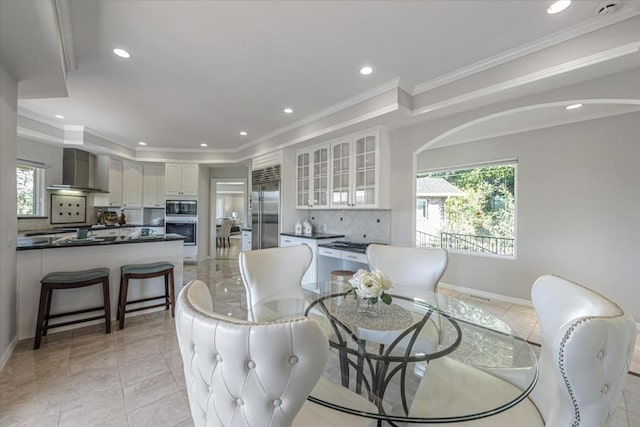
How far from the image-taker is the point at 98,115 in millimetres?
4020

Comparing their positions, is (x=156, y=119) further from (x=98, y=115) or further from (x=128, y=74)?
(x=128, y=74)

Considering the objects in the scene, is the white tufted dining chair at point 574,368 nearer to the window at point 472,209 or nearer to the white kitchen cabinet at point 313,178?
the white kitchen cabinet at point 313,178

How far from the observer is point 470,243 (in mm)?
4660

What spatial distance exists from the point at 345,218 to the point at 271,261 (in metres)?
2.40

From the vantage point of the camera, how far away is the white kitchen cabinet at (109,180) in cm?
558

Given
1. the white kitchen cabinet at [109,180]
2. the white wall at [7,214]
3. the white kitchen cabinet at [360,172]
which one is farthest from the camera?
the white kitchen cabinet at [109,180]

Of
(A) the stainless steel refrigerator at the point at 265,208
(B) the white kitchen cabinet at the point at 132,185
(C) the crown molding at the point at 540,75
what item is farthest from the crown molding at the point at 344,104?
(B) the white kitchen cabinet at the point at 132,185

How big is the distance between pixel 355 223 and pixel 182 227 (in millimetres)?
4285

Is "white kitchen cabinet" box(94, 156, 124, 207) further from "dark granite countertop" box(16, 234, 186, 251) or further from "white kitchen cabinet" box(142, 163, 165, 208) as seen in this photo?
"dark granite countertop" box(16, 234, 186, 251)

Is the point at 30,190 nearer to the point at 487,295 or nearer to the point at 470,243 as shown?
the point at 470,243

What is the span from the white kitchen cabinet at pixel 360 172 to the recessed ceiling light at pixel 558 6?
1.90 metres

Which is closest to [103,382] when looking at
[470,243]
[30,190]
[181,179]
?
[30,190]

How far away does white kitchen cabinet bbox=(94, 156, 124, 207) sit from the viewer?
558cm

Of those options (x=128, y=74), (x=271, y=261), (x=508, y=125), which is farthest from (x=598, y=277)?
(x=128, y=74)
